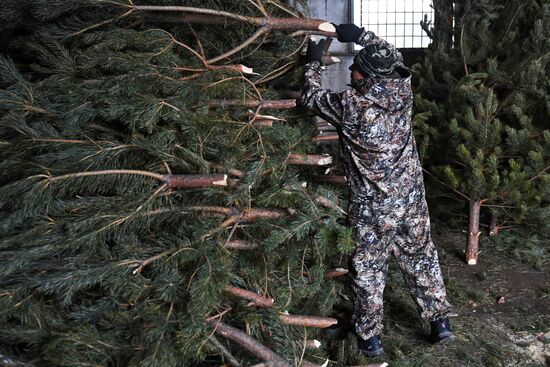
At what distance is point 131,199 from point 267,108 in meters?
1.19

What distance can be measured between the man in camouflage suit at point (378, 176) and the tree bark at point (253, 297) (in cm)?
83

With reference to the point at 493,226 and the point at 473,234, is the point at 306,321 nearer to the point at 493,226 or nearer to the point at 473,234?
the point at 473,234

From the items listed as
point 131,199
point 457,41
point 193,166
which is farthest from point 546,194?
point 131,199

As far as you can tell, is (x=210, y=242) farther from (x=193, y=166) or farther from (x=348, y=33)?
(x=348, y=33)

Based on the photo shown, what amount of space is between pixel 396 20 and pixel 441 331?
5.64m

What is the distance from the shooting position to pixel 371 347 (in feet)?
12.5

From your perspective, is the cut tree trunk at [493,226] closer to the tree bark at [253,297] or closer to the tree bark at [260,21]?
the tree bark at [260,21]

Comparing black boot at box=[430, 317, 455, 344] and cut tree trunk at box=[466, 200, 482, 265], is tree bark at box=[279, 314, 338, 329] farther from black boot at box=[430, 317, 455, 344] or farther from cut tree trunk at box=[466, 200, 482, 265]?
cut tree trunk at box=[466, 200, 482, 265]

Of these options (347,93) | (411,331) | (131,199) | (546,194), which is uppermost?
(347,93)

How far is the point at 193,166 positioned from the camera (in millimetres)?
3316

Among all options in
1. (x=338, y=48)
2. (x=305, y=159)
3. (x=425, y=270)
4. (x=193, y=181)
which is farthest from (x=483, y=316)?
(x=338, y=48)

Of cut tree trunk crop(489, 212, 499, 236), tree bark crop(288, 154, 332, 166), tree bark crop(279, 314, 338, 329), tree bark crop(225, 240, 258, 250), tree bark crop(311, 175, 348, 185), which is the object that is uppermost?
tree bark crop(288, 154, 332, 166)

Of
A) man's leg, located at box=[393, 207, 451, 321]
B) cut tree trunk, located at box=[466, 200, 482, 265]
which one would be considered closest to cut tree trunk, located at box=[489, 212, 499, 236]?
cut tree trunk, located at box=[466, 200, 482, 265]

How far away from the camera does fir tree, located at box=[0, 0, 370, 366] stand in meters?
2.69
